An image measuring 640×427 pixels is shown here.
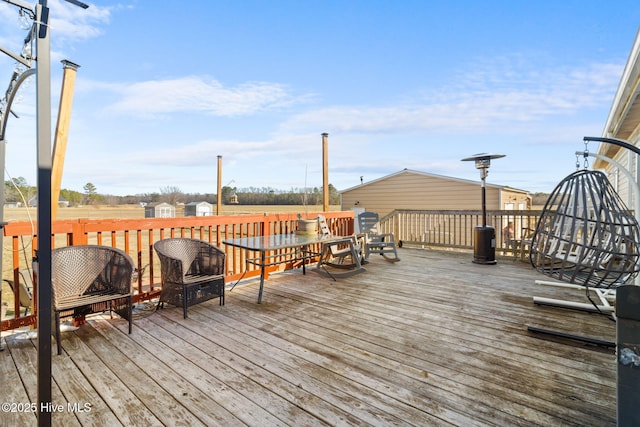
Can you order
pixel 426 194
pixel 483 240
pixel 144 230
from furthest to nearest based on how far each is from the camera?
1. pixel 426 194
2. pixel 483 240
3. pixel 144 230

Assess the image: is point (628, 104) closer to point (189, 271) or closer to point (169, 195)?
point (189, 271)

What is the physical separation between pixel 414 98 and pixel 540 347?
910 cm

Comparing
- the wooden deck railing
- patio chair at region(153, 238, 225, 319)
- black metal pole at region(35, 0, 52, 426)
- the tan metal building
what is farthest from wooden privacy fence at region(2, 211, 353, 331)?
the tan metal building

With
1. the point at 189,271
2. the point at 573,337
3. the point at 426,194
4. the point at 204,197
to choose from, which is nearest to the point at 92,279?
the point at 189,271

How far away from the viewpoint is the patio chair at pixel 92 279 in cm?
259

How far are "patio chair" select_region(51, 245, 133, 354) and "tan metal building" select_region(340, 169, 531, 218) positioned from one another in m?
9.84

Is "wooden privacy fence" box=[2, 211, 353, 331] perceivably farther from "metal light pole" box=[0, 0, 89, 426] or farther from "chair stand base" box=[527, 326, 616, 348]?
"chair stand base" box=[527, 326, 616, 348]

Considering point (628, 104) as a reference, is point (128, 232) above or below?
below

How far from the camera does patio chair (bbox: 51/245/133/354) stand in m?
2.59

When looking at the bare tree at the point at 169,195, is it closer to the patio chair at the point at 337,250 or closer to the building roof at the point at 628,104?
the patio chair at the point at 337,250

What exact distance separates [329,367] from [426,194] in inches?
410

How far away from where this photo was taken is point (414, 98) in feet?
33.5

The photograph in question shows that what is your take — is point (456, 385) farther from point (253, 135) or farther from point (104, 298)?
point (253, 135)

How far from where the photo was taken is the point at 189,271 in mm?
3514
